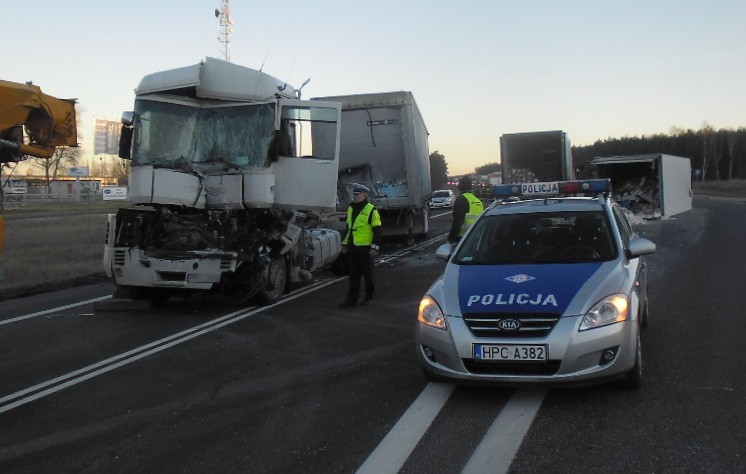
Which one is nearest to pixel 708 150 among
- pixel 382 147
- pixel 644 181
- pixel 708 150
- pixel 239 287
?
pixel 708 150

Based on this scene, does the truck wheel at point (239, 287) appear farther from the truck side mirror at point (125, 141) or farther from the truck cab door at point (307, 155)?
the truck side mirror at point (125, 141)

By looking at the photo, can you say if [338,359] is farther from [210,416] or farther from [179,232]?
[179,232]

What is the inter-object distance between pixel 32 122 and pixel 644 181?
2671cm

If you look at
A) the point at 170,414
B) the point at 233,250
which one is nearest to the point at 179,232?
the point at 233,250

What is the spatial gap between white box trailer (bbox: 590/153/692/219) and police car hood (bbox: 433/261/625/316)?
2414 centimetres

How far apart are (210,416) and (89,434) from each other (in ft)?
2.76

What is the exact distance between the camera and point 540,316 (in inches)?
202

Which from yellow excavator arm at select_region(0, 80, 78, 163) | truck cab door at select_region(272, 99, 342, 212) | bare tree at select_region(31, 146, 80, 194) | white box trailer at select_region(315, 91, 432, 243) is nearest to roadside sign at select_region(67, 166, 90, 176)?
bare tree at select_region(31, 146, 80, 194)

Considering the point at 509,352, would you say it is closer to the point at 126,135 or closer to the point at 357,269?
the point at 357,269

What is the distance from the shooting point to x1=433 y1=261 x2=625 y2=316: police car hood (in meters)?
5.22

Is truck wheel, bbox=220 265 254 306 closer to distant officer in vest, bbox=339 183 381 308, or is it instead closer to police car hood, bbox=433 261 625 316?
distant officer in vest, bbox=339 183 381 308

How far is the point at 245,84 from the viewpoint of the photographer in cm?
1019

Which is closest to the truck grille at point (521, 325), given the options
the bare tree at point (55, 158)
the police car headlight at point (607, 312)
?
the police car headlight at point (607, 312)

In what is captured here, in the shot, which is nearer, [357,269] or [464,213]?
[357,269]
